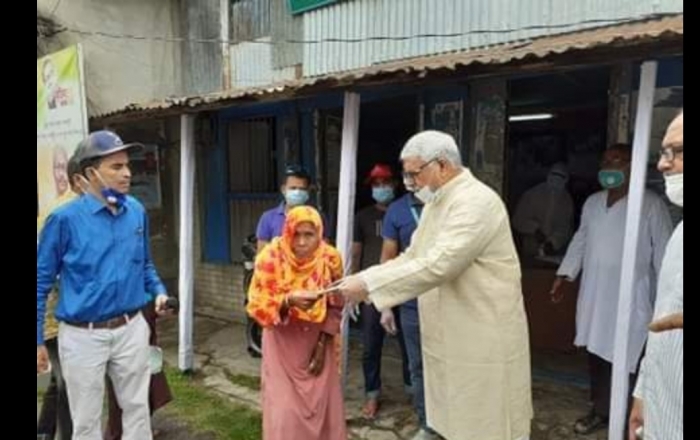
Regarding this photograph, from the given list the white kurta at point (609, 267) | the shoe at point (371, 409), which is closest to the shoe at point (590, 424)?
the white kurta at point (609, 267)

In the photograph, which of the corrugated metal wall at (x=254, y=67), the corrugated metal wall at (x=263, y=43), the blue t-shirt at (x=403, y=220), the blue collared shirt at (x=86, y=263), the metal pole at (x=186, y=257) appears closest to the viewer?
the blue collared shirt at (x=86, y=263)

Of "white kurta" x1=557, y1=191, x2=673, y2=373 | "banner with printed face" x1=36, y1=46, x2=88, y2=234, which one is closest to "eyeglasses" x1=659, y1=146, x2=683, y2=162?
"white kurta" x1=557, y1=191, x2=673, y2=373

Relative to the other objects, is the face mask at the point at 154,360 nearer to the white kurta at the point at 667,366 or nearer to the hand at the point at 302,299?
the hand at the point at 302,299

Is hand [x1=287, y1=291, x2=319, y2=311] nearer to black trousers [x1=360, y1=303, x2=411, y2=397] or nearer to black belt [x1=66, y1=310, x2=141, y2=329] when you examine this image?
black belt [x1=66, y1=310, x2=141, y2=329]

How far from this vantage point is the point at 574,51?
3.22 metres

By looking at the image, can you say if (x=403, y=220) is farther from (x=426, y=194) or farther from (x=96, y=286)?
(x=96, y=286)

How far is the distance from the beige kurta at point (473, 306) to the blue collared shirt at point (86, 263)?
129 cm

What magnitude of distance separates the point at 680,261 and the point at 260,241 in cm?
354

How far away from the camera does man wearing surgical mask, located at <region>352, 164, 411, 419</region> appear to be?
4609 mm

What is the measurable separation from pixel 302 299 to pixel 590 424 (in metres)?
2.48

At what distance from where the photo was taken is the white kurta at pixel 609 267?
144 inches

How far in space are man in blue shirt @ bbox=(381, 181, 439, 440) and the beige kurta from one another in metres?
1.10

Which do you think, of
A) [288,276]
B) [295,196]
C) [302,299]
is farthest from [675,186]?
[295,196]
